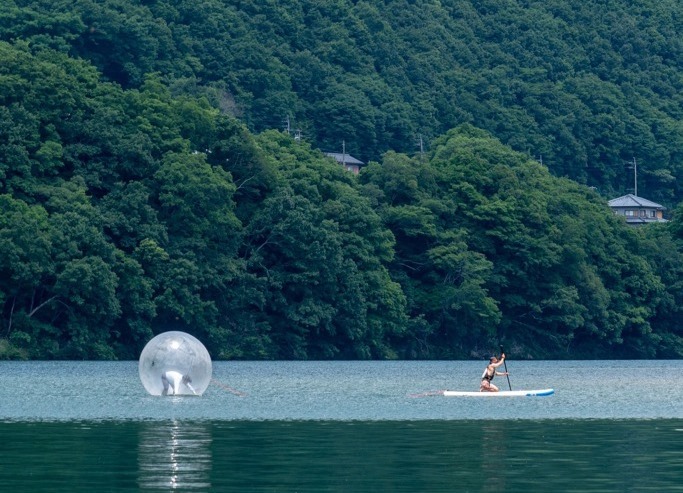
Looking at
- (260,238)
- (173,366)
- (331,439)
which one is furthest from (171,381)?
(260,238)

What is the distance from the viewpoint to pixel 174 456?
3678 centimetres

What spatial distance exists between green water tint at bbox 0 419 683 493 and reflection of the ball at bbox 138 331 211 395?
1445cm

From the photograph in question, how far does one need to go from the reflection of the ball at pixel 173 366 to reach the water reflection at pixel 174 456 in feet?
48.3

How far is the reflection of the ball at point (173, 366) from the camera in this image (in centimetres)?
6316

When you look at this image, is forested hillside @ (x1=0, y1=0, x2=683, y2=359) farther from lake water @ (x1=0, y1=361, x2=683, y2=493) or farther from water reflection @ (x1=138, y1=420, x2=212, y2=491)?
water reflection @ (x1=138, y1=420, x2=212, y2=491)

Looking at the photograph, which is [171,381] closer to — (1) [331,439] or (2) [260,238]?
(1) [331,439]

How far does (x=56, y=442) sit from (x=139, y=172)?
83977mm

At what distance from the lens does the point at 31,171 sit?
120 meters

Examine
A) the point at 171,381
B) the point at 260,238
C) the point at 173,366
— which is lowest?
the point at 171,381

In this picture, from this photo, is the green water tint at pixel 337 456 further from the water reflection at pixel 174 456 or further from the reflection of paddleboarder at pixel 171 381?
the reflection of paddleboarder at pixel 171 381

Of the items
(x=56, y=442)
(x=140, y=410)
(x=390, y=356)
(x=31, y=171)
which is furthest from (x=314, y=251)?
(x=56, y=442)

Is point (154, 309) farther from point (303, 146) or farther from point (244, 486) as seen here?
point (244, 486)

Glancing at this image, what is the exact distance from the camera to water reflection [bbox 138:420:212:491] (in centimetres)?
3164

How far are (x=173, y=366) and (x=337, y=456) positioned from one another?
26.5 metres
